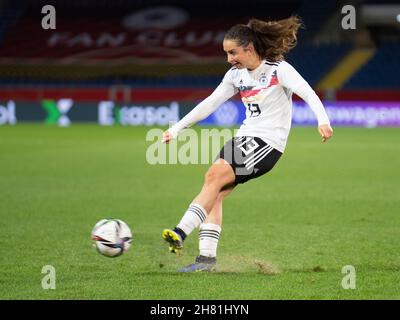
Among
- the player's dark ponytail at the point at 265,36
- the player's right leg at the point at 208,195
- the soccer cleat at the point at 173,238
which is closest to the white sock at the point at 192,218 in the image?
the player's right leg at the point at 208,195

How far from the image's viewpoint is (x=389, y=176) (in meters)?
15.5

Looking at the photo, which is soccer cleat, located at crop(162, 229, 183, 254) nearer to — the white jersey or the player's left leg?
the player's left leg

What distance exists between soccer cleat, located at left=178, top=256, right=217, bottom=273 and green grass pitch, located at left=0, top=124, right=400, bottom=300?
0.10 m

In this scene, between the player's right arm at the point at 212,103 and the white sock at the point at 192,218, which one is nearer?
the white sock at the point at 192,218

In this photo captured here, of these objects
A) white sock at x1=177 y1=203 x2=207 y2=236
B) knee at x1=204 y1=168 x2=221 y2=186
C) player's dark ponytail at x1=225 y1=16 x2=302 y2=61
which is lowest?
white sock at x1=177 y1=203 x2=207 y2=236

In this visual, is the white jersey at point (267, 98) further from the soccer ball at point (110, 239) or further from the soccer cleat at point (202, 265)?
the soccer cleat at point (202, 265)

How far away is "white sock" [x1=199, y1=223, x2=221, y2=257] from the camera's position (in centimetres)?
747

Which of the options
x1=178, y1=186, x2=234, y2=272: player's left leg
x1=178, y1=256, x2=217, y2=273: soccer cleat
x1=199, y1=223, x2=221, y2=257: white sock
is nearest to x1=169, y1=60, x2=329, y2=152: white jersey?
x1=178, y1=186, x2=234, y2=272: player's left leg

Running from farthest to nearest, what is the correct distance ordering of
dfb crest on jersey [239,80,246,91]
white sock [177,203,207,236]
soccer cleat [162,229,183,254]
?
dfb crest on jersey [239,80,246,91]
white sock [177,203,207,236]
soccer cleat [162,229,183,254]

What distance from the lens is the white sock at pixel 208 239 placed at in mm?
7469

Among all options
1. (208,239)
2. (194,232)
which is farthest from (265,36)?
(194,232)

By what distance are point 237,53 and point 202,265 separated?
73.3 inches

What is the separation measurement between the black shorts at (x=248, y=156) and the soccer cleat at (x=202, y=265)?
2.54ft

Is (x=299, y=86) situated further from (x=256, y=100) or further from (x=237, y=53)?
(x=237, y=53)
